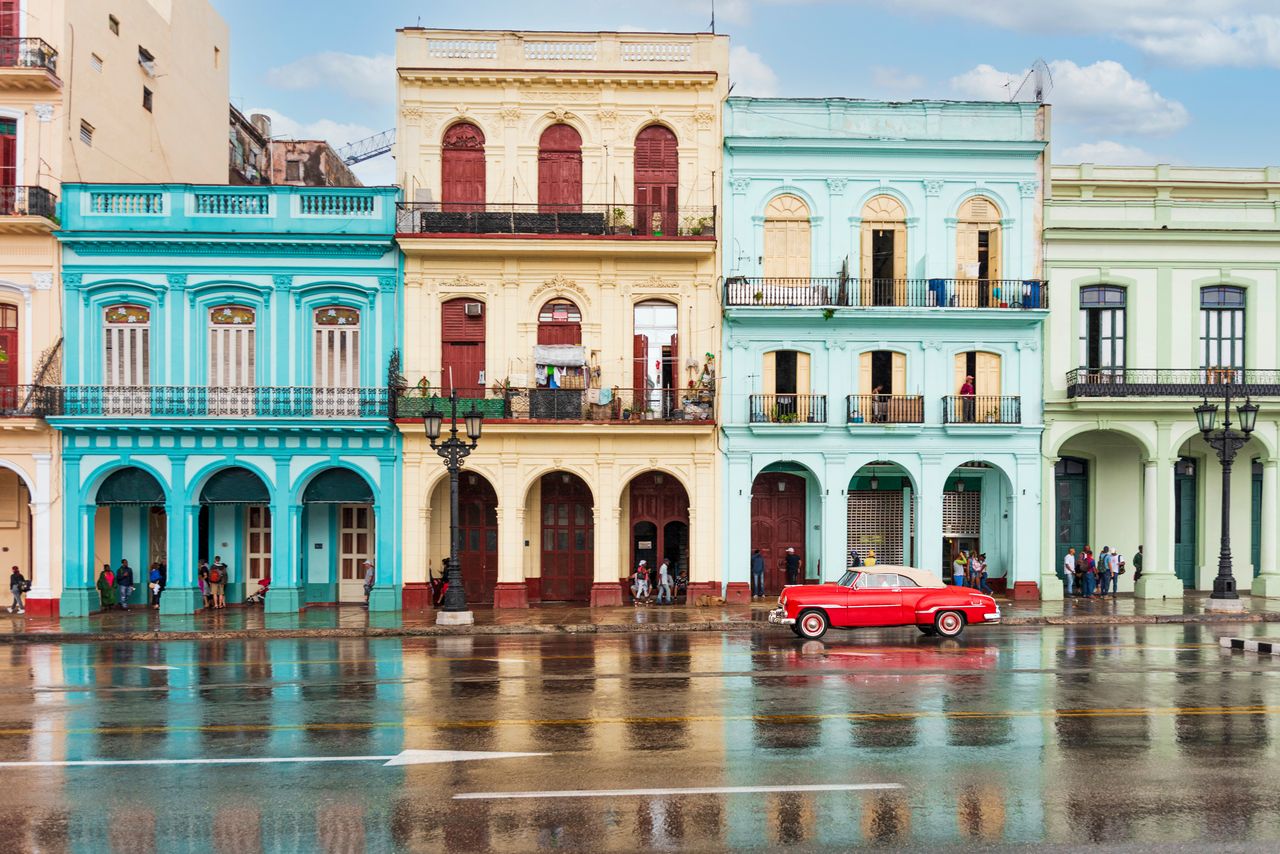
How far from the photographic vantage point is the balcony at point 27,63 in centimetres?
2570

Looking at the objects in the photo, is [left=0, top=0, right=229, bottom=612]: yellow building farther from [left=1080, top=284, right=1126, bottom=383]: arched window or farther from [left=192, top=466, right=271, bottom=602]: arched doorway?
[left=1080, top=284, right=1126, bottom=383]: arched window

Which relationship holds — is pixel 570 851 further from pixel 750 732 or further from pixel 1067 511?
pixel 1067 511

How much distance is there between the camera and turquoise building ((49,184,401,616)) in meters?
26.4

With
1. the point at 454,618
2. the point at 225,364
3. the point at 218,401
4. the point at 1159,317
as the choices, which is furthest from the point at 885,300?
the point at 218,401

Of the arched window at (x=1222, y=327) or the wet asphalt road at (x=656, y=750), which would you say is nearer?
the wet asphalt road at (x=656, y=750)

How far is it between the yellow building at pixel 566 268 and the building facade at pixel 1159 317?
9794mm

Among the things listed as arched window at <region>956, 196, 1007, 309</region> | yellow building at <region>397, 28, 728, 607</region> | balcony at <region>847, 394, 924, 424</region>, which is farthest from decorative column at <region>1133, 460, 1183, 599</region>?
yellow building at <region>397, 28, 728, 607</region>

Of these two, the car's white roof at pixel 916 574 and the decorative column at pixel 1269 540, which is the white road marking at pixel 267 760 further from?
the decorative column at pixel 1269 540

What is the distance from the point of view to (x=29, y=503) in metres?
27.4

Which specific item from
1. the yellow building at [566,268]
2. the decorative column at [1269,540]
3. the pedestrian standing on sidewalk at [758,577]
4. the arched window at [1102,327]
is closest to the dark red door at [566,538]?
the yellow building at [566,268]

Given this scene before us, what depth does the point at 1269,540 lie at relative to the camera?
2878 centimetres

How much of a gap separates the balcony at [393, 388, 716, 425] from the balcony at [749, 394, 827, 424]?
131 cm

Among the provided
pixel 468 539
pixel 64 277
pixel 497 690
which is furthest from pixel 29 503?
pixel 497 690

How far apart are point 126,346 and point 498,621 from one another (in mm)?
12120
